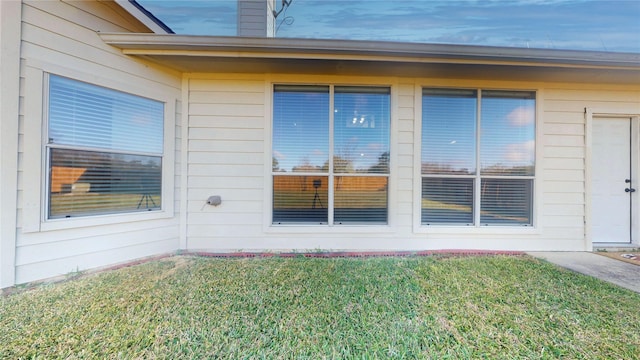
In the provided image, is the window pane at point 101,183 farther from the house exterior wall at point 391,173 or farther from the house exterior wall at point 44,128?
the house exterior wall at point 391,173

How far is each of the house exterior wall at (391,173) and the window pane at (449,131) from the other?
161 mm

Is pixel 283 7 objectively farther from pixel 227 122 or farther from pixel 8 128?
pixel 8 128

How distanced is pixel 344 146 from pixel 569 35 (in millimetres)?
5062

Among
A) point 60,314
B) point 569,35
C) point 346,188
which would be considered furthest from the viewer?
point 569,35

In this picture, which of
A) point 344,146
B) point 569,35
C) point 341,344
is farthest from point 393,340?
point 569,35

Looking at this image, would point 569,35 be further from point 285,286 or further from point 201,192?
point 201,192

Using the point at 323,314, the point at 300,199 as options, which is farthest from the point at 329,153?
the point at 323,314

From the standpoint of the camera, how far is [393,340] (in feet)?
5.70

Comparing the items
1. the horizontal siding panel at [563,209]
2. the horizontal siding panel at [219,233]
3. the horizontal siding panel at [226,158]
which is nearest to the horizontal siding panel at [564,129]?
the horizontal siding panel at [563,209]

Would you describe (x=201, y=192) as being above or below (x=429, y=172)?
below

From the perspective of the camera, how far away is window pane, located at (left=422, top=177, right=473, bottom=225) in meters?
3.77

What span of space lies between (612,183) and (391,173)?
353cm

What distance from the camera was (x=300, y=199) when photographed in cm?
375

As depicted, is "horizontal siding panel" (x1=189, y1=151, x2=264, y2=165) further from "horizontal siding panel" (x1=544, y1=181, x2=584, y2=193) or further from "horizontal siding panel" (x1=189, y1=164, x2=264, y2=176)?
"horizontal siding panel" (x1=544, y1=181, x2=584, y2=193)
